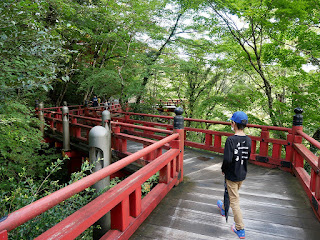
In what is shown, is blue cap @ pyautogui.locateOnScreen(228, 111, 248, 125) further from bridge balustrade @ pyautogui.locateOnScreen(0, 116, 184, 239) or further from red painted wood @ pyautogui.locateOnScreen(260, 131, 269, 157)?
red painted wood @ pyautogui.locateOnScreen(260, 131, 269, 157)

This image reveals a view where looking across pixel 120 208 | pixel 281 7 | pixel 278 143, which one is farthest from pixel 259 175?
pixel 281 7

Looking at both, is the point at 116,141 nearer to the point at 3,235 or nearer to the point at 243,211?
the point at 243,211

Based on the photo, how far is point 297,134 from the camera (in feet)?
15.6

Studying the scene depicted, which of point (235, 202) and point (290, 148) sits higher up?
point (290, 148)

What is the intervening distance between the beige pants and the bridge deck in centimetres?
19

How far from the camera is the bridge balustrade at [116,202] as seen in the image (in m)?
1.46

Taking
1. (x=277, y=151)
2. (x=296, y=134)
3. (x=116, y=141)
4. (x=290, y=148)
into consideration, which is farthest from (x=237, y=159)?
(x=116, y=141)

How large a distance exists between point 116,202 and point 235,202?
4.94ft

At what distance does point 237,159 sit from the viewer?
2.65 m

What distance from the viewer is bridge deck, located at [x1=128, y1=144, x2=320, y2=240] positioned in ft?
8.82

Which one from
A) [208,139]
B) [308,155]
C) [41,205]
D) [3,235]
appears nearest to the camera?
[3,235]

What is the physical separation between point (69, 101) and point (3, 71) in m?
17.6

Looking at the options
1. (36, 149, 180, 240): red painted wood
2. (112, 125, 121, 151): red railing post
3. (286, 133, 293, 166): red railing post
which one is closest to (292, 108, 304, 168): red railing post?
(286, 133, 293, 166): red railing post

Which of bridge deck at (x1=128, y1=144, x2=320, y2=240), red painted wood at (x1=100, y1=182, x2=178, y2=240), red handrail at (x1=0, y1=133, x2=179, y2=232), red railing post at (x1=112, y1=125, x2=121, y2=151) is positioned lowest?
bridge deck at (x1=128, y1=144, x2=320, y2=240)
